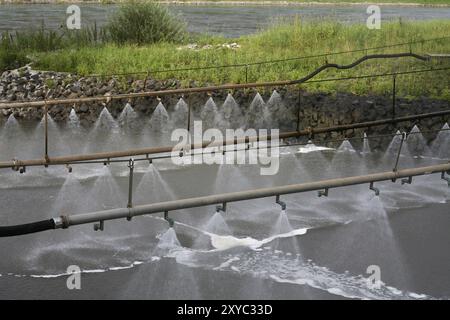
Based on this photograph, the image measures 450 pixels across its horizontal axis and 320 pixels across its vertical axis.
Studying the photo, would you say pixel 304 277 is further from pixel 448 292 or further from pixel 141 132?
pixel 141 132

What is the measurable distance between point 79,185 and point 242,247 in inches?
186

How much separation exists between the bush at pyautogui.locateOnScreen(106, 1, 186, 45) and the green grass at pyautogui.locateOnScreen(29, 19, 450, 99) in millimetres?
932

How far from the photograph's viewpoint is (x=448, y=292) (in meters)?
10.3

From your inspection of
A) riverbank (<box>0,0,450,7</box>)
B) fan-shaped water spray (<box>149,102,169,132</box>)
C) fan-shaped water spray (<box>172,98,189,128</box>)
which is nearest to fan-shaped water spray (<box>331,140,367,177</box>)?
fan-shaped water spray (<box>172,98,189,128</box>)

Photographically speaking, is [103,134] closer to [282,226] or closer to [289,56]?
[289,56]

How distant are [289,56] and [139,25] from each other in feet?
21.8

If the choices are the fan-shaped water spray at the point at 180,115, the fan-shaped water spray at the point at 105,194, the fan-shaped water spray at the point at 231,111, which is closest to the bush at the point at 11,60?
the fan-shaped water spray at the point at 180,115

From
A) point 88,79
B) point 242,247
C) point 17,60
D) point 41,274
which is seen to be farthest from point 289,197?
point 17,60

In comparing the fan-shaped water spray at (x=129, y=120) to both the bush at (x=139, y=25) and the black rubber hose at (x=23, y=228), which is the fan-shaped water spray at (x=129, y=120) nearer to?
the bush at (x=139, y=25)

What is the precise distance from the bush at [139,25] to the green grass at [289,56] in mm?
932

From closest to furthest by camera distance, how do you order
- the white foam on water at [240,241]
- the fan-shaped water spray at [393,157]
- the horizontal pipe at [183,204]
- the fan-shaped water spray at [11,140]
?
the horizontal pipe at [183,204] < the white foam on water at [240,241] < the fan-shaped water spray at [393,157] < the fan-shaped water spray at [11,140]

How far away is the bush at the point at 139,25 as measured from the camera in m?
27.7

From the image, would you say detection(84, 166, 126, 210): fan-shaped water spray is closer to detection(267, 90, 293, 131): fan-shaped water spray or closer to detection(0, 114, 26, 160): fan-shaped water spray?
detection(0, 114, 26, 160): fan-shaped water spray

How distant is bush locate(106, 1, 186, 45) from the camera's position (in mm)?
27734
